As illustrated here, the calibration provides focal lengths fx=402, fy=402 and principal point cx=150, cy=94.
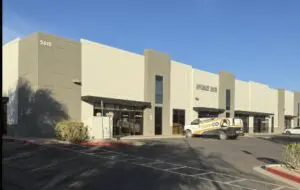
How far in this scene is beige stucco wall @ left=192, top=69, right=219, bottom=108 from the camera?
44500mm

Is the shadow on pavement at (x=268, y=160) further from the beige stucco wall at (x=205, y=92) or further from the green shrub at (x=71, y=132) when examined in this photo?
the beige stucco wall at (x=205, y=92)

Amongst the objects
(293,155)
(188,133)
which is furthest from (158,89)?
(293,155)

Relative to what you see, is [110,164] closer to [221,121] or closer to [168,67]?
[221,121]

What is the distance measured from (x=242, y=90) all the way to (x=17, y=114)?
3460 cm

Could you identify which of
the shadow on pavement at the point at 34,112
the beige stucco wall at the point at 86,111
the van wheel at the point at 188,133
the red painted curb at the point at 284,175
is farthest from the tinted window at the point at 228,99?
the red painted curb at the point at 284,175

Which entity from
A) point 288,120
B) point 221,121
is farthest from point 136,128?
point 288,120

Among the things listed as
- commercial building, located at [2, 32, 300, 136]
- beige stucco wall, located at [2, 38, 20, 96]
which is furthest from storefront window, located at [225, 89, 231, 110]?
beige stucco wall, located at [2, 38, 20, 96]

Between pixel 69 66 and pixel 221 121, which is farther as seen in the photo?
pixel 221 121

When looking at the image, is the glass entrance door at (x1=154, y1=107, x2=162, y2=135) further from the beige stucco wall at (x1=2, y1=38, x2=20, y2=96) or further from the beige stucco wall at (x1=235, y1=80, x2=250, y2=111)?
the beige stucco wall at (x1=235, y1=80, x2=250, y2=111)

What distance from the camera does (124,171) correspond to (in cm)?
1341

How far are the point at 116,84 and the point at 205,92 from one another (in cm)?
1614

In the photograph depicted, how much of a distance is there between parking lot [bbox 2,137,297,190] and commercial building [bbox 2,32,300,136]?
985 cm

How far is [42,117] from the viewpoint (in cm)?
2752

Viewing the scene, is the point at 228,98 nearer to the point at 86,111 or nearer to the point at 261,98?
the point at 261,98
